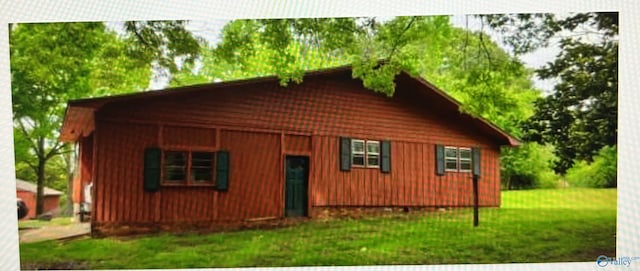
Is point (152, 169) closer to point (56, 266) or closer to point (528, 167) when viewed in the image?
point (56, 266)

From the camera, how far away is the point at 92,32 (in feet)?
30.1

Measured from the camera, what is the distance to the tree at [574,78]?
959cm

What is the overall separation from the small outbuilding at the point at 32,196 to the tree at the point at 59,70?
0.06m

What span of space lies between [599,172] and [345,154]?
3345 millimetres

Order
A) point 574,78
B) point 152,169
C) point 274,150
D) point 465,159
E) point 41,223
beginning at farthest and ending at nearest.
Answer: point 465,159
point 274,150
point 574,78
point 152,169
point 41,223

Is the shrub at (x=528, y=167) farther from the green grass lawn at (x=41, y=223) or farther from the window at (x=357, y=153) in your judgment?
the green grass lawn at (x=41, y=223)

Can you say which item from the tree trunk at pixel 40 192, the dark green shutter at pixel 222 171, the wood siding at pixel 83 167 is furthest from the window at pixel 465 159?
the tree trunk at pixel 40 192

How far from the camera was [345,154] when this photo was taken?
10.4 meters

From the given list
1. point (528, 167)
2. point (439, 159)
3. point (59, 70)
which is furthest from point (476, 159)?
point (59, 70)

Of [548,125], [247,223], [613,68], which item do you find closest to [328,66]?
[247,223]

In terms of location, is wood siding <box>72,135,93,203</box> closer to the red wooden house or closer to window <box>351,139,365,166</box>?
the red wooden house

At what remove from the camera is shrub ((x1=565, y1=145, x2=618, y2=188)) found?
9.67 meters

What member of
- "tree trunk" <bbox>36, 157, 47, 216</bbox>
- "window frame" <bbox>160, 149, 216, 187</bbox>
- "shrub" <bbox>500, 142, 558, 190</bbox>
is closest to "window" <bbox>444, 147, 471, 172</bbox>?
"shrub" <bbox>500, 142, 558, 190</bbox>

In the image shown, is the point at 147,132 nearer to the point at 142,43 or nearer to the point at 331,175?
the point at 142,43
